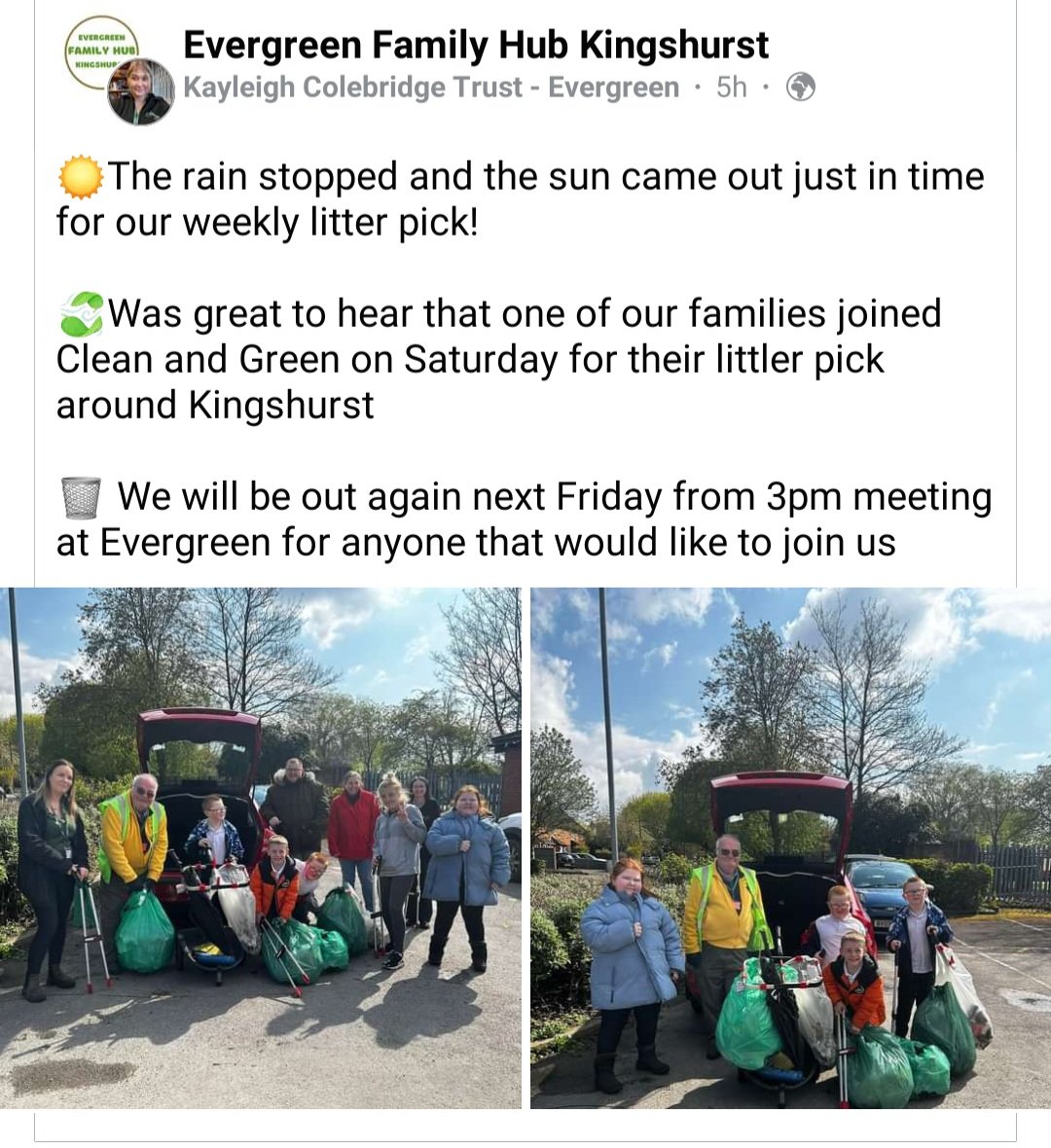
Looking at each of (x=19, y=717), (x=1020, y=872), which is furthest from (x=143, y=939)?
(x=1020, y=872)

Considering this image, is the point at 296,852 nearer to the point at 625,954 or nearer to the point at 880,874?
the point at 625,954

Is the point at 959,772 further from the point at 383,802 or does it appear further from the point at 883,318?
the point at 383,802

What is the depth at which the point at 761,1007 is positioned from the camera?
240 inches

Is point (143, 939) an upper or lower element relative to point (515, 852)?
lower

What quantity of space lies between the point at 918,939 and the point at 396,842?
3.14 metres

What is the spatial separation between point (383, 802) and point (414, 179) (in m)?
Answer: 3.71

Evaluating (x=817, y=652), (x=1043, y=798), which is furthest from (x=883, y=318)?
(x=1043, y=798)

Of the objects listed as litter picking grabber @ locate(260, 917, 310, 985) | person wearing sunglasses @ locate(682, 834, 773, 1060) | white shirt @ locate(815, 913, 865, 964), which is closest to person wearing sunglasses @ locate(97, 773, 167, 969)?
litter picking grabber @ locate(260, 917, 310, 985)

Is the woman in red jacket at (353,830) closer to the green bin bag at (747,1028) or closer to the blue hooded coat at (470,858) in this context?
the blue hooded coat at (470,858)

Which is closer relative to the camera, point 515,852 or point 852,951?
point 852,951

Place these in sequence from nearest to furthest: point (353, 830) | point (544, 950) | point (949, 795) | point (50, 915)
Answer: point (544, 950), point (50, 915), point (949, 795), point (353, 830)

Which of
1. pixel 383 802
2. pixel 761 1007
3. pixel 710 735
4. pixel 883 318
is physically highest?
pixel 883 318

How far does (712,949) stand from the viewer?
6398 mm

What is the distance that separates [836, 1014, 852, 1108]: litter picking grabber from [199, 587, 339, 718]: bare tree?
3.48 m
